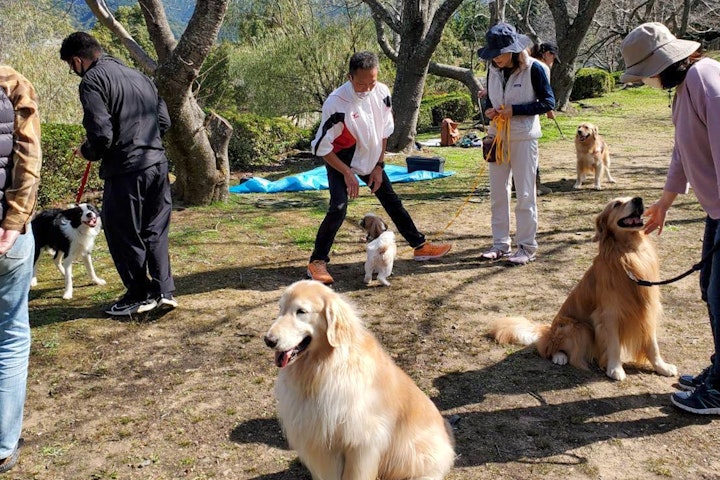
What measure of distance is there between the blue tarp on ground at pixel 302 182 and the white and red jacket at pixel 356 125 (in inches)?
183

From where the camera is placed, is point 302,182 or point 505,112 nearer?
point 505,112

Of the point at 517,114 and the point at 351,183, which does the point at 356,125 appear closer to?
the point at 351,183

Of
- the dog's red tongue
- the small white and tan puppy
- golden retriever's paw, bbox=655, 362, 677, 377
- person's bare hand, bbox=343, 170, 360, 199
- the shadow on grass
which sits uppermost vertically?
person's bare hand, bbox=343, 170, 360, 199

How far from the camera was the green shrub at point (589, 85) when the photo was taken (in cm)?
2705

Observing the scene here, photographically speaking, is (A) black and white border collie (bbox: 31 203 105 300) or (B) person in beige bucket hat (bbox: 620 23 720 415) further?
(A) black and white border collie (bbox: 31 203 105 300)

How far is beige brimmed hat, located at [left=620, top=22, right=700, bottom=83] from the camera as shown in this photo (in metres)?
2.83

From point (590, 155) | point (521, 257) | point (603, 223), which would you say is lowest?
point (521, 257)

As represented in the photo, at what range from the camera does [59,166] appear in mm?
8438

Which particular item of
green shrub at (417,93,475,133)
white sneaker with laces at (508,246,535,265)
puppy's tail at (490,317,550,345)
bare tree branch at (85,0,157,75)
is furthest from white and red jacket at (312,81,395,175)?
green shrub at (417,93,475,133)

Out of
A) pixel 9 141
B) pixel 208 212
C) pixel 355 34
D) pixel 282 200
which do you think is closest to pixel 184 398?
pixel 9 141

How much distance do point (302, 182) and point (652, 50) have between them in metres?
7.58

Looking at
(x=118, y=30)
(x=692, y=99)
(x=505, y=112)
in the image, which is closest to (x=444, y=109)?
(x=118, y=30)

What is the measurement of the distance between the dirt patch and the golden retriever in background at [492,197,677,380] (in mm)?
138

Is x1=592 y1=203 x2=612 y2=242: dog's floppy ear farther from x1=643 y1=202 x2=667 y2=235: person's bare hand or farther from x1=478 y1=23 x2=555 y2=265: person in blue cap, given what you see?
x1=478 y1=23 x2=555 y2=265: person in blue cap
